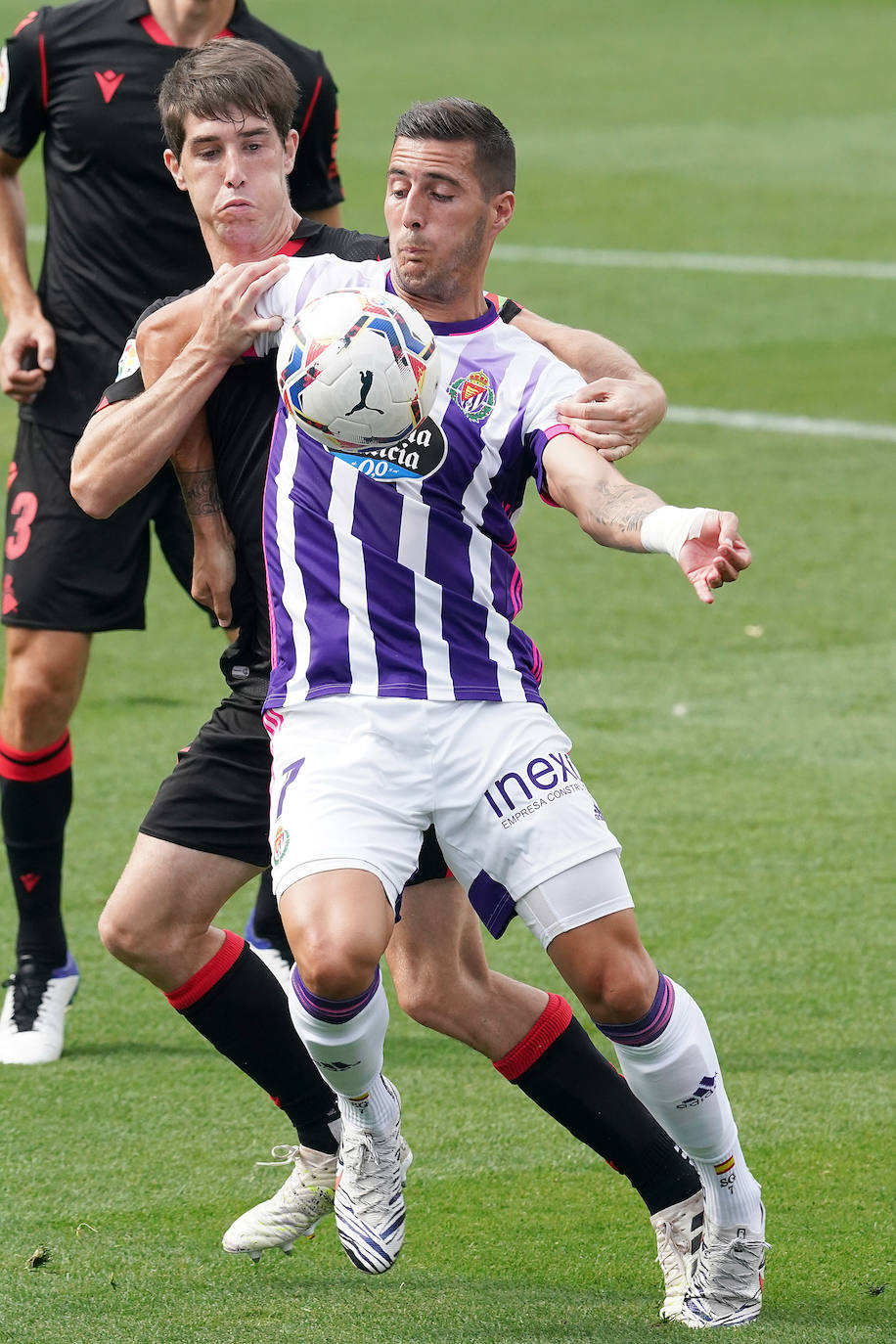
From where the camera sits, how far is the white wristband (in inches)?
132

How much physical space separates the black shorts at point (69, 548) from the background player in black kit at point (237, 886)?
43.4 inches

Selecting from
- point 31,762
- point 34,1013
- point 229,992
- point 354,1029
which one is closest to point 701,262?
point 31,762

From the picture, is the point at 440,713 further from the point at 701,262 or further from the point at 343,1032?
the point at 701,262

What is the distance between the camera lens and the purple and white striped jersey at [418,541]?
12.4ft

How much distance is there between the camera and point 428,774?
373 centimetres

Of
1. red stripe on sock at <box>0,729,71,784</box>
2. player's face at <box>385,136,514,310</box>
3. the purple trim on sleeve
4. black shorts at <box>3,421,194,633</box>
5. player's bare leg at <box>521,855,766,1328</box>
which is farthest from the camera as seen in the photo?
red stripe on sock at <box>0,729,71,784</box>

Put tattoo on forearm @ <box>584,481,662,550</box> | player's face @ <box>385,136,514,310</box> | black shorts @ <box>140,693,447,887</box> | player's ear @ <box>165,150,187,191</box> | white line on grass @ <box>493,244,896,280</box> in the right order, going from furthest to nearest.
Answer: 1. white line on grass @ <box>493,244,896,280</box>
2. player's ear @ <box>165,150,187,191</box>
3. black shorts @ <box>140,693,447,887</box>
4. player's face @ <box>385,136,514,310</box>
5. tattoo on forearm @ <box>584,481,662,550</box>

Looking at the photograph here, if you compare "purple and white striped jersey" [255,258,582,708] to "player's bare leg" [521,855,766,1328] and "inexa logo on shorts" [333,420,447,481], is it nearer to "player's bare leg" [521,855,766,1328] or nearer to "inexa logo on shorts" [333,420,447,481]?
"inexa logo on shorts" [333,420,447,481]

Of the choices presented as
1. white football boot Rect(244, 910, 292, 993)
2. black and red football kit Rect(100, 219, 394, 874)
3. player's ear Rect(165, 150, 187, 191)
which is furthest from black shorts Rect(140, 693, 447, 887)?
white football boot Rect(244, 910, 292, 993)

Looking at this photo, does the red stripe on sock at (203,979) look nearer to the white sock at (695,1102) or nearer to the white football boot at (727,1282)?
the white sock at (695,1102)

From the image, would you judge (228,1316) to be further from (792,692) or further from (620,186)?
(620,186)

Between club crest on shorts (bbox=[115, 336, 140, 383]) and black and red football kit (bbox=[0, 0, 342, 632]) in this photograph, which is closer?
club crest on shorts (bbox=[115, 336, 140, 383])

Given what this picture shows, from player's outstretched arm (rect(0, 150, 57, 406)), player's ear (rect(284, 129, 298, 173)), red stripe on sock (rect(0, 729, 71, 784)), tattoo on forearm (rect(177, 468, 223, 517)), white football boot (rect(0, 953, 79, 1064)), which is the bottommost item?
white football boot (rect(0, 953, 79, 1064))

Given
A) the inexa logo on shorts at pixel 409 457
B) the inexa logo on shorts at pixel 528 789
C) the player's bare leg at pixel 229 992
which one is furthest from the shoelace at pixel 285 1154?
the inexa logo on shorts at pixel 409 457
